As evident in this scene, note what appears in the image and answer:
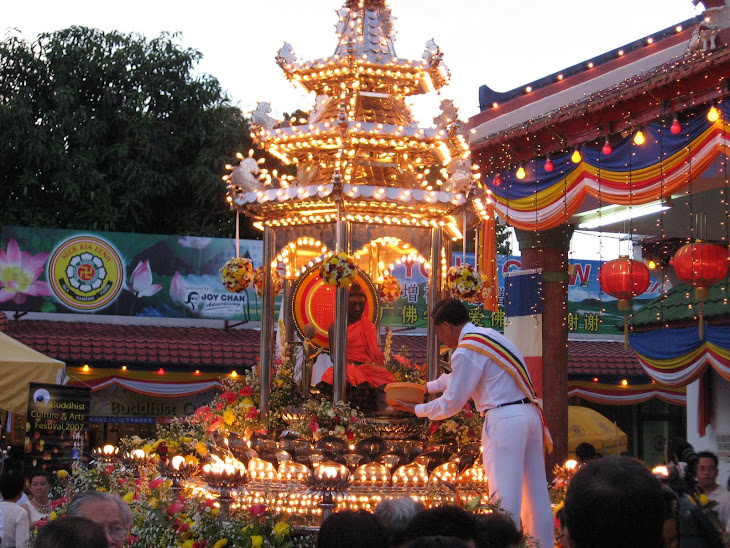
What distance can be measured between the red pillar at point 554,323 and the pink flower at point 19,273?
10915 mm

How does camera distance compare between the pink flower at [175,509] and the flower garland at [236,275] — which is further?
the flower garland at [236,275]

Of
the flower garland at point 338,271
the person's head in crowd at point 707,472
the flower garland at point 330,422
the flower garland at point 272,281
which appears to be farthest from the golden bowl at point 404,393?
the flower garland at point 272,281

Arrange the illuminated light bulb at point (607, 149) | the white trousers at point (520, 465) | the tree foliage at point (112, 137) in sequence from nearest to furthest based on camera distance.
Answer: the white trousers at point (520, 465) < the illuminated light bulb at point (607, 149) < the tree foliage at point (112, 137)

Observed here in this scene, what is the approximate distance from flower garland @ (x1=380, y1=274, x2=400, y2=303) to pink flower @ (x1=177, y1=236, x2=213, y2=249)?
11.2m

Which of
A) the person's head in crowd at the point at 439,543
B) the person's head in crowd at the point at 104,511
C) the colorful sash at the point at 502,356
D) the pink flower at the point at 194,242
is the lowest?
the person's head in crowd at the point at 104,511

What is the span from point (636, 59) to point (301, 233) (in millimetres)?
4813

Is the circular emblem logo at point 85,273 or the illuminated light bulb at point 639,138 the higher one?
the illuminated light bulb at point 639,138

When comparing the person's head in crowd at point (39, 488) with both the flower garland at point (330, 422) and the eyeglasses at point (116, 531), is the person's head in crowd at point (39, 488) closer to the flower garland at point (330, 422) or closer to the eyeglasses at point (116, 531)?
the flower garland at point (330, 422)

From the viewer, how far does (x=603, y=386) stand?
73.3 ft

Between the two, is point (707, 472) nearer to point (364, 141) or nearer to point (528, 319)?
point (364, 141)

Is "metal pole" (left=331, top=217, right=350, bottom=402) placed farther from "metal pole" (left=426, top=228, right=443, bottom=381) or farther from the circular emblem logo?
the circular emblem logo

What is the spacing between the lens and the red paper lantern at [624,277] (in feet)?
36.9

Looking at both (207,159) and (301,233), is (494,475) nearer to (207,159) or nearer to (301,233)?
(301,233)

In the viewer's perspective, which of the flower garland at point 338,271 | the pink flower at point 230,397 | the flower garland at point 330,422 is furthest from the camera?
the pink flower at point 230,397
